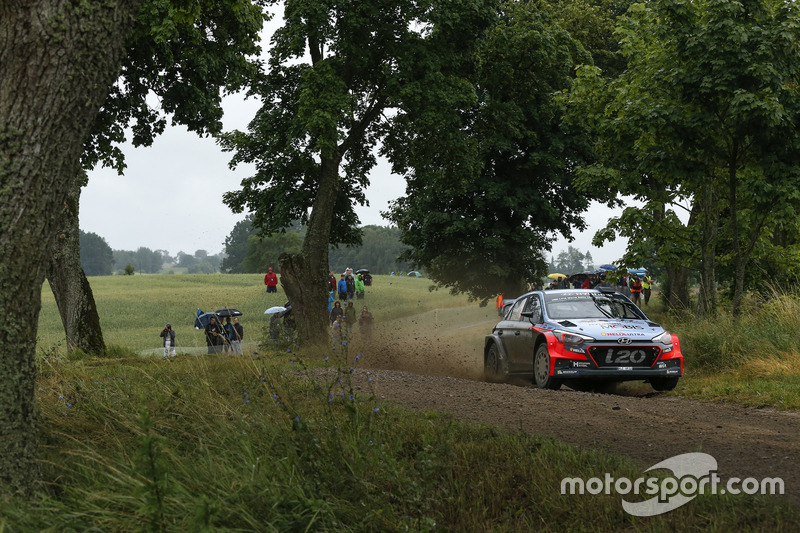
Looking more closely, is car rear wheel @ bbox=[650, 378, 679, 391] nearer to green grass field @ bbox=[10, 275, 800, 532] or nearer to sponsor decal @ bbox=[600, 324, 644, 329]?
sponsor decal @ bbox=[600, 324, 644, 329]

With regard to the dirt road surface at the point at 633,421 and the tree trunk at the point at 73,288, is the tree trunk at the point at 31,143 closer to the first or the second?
the dirt road surface at the point at 633,421

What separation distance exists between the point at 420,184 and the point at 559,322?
1381cm

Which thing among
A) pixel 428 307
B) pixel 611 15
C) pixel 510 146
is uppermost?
pixel 611 15

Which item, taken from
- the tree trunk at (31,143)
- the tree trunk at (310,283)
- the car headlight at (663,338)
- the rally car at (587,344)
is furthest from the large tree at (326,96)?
the tree trunk at (31,143)

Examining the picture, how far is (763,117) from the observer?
14.8 meters

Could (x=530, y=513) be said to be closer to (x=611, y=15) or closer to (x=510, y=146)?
(x=510, y=146)

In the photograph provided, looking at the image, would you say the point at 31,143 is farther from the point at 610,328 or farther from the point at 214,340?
the point at 214,340

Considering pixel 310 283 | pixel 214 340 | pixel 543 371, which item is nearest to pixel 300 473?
pixel 543 371

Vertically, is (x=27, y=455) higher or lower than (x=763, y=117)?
lower

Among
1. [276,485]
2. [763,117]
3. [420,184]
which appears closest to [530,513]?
[276,485]

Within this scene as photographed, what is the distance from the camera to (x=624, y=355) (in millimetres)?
12242

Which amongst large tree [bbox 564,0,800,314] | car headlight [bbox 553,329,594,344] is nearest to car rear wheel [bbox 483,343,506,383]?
car headlight [bbox 553,329,594,344]

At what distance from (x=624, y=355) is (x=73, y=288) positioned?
42.1 ft

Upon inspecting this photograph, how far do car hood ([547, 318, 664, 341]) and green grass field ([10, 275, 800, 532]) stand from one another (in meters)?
4.58
